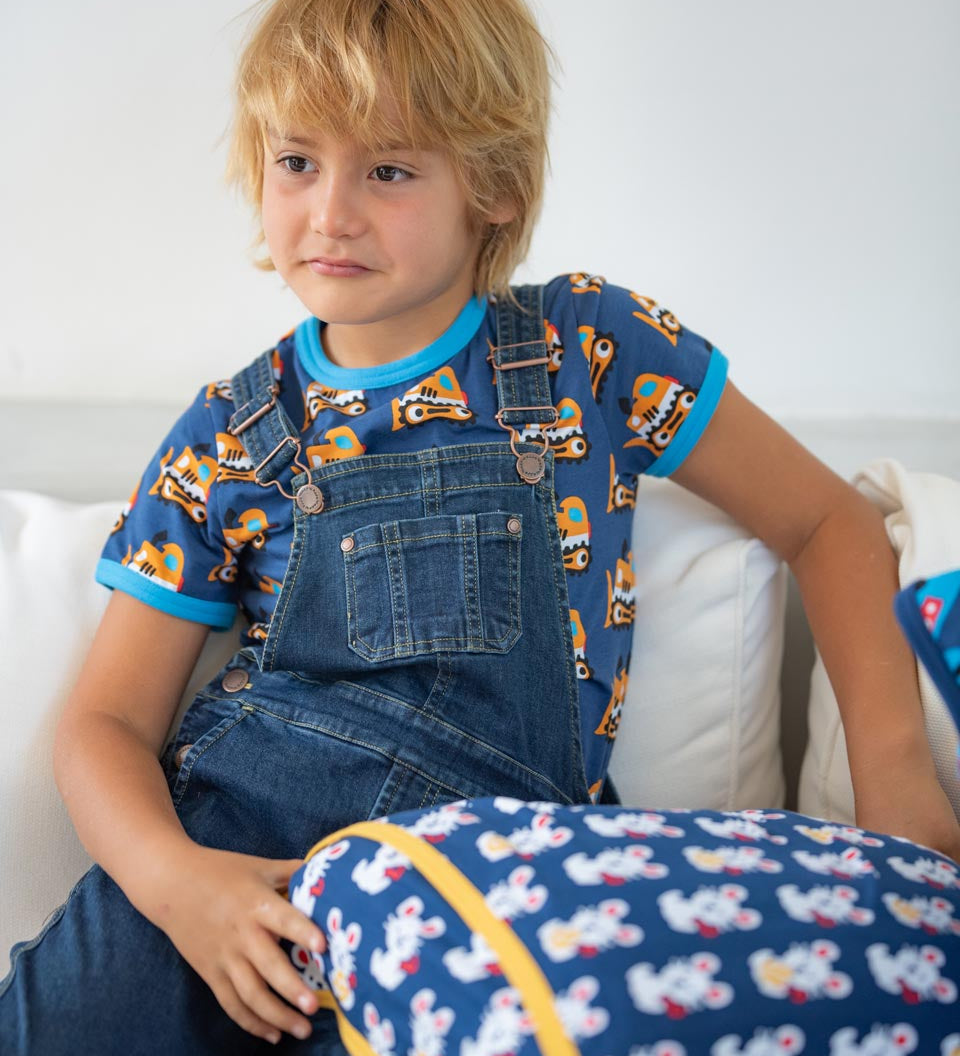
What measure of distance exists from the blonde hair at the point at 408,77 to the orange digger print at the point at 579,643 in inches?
12.8

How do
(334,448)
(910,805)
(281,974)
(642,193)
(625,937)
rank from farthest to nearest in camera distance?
(642,193) < (334,448) < (910,805) < (281,974) < (625,937)

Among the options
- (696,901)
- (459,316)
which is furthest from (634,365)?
(696,901)

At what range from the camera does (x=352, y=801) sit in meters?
0.79

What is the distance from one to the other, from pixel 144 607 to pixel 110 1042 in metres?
0.32

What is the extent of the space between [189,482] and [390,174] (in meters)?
0.29

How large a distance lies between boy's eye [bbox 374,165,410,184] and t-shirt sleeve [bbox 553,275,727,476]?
18 cm

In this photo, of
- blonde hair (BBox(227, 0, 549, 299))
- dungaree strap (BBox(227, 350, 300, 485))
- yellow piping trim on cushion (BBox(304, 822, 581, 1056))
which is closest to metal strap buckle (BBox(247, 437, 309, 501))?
dungaree strap (BBox(227, 350, 300, 485))

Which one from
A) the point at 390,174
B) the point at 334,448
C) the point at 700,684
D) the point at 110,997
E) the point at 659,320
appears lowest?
the point at 110,997

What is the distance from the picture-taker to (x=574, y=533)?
860mm

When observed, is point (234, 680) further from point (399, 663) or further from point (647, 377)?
point (647, 377)

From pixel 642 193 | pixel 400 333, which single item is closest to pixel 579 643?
pixel 400 333

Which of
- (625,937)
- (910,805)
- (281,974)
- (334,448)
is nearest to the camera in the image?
(625,937)

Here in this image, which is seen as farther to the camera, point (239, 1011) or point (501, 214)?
point (501, 214)

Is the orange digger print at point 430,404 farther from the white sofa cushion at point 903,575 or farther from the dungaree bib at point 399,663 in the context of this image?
the white sofa cushion at point 903,575
